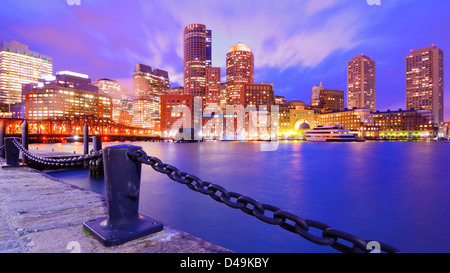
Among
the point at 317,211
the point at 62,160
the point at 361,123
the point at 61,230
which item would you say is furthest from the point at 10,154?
the point at 361,123

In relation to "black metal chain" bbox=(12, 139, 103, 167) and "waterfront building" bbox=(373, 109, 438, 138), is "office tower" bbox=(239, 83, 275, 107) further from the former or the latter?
"black metal chain" bbox=(12, 139, 103, 167)

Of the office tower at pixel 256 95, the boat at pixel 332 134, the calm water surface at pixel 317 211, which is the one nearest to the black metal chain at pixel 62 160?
the calm water surface at pixel 317 211

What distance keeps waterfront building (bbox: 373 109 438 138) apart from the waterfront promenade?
190556 millimetres

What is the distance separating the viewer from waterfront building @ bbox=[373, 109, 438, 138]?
485 feet

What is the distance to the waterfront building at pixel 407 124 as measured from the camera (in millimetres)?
147750

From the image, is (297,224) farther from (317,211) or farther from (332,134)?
(332,134)

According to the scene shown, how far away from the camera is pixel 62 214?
328 centimetres

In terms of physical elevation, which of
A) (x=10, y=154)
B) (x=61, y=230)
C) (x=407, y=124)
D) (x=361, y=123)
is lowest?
(x=61, y=230)

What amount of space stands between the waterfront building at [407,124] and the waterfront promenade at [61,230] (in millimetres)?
190556

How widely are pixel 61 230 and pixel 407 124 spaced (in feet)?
633

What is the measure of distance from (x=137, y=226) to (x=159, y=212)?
8646 millimetres

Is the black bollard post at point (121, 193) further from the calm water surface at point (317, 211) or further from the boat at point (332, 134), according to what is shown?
the boat at point (332, 134)

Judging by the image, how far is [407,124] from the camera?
151250 millimetres
